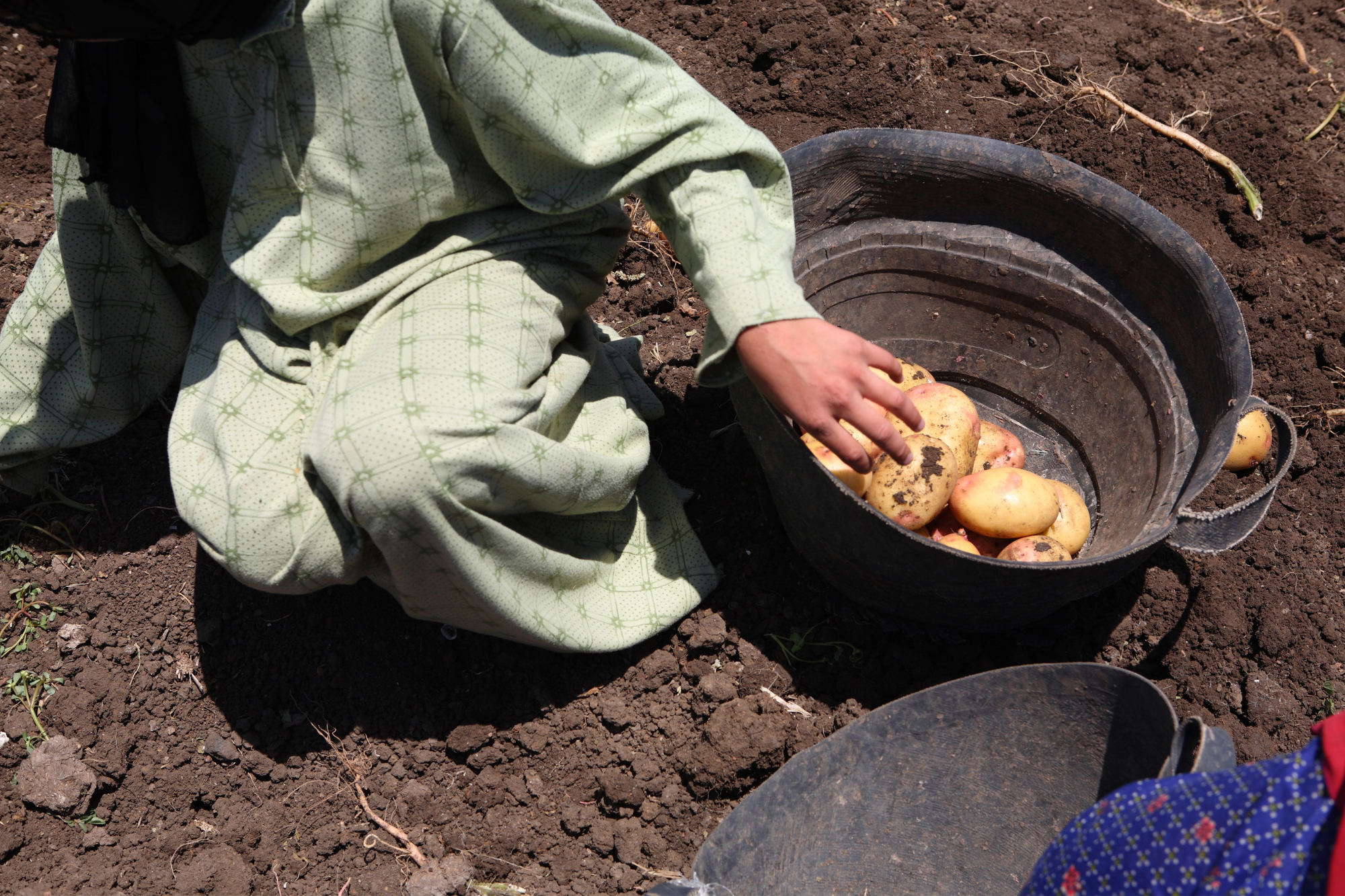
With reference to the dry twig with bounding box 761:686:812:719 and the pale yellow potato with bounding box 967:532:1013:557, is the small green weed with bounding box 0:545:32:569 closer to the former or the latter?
the dry twig with bounding box 761:686:812:719

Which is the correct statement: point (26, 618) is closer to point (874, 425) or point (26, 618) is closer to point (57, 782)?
point (57, 782)

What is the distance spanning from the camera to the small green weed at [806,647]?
2.05m

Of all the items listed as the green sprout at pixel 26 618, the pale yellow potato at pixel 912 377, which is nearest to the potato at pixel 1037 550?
the pale yellow potato at pixel 912 377

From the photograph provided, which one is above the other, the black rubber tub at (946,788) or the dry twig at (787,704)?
the black rubber tub at (946,788)

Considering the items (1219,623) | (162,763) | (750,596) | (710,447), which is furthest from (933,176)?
(162,763)

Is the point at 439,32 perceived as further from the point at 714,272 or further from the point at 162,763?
the point at 162,763

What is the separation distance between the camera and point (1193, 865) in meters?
1.06

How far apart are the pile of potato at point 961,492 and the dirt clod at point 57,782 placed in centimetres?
173

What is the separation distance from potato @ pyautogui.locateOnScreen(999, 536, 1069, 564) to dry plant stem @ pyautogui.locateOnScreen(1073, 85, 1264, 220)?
144 cm

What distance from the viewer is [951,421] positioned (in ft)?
6.36

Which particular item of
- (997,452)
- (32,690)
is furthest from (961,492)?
(32,690)

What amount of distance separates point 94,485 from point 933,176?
2.27 meters

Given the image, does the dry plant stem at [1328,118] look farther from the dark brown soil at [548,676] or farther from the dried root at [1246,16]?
the dark brown soil at [548,676]

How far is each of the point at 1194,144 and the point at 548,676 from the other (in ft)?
7.94
